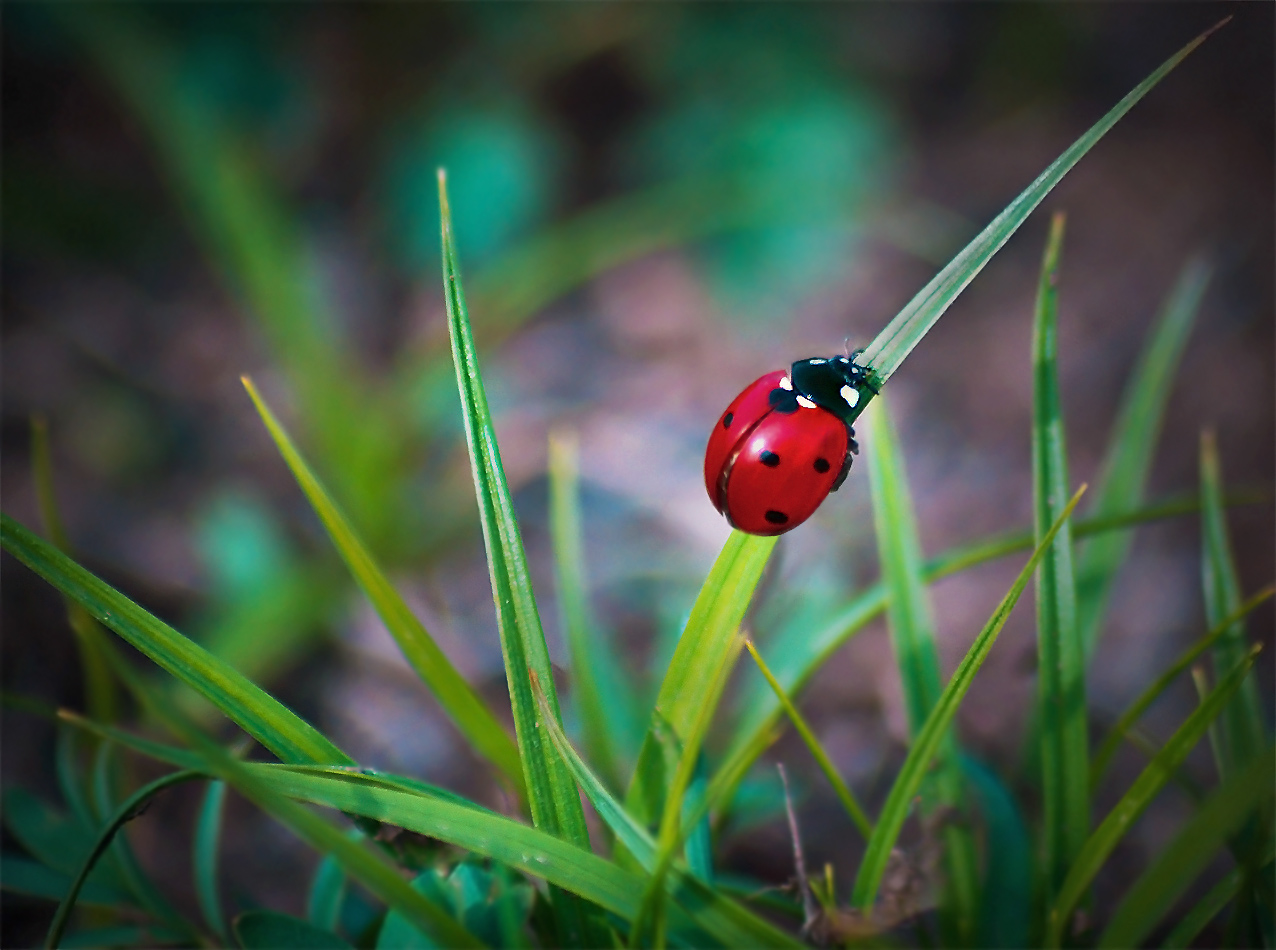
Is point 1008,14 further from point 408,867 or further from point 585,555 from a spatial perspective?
point 408,867

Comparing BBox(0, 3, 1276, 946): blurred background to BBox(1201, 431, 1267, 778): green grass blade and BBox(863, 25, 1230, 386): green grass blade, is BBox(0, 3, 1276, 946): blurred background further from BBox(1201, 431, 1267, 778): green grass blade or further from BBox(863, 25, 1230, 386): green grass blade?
BBox(863, 25, 1230, 386): green grass blade

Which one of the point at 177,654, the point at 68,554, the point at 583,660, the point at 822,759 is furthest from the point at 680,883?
the point at 68,554

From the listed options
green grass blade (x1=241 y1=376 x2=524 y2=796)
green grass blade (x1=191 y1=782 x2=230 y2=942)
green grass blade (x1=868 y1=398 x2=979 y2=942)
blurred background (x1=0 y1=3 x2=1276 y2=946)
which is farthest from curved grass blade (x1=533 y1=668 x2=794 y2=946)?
blurred background (x1=0 y1=3 x2=1276 y2=946)

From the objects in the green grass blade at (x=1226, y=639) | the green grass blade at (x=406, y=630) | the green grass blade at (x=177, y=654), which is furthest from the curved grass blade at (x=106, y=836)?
the green grass blade at (x=1226, y=639)

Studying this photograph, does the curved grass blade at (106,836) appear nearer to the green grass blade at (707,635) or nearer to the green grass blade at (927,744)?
the green grass blade at (707,635)

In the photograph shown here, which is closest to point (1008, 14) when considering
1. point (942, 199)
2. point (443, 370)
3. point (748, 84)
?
point (942, 199)

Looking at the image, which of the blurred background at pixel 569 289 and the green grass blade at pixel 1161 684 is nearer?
the green grass blade at pixel 1161 684

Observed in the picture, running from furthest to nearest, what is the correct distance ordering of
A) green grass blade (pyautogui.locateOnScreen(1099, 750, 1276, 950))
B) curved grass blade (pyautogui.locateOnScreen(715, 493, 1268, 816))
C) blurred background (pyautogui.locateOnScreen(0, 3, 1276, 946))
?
blurred background (pyautogui.locateOnScreen(0, 3, 1276, 946)) → curved grass blade (pyautogui.locateOnScreen(715, 493, 1268, 816)) → green grass blade (pyautogui.locateOnScreen(1099, 750, 1276, 950))
